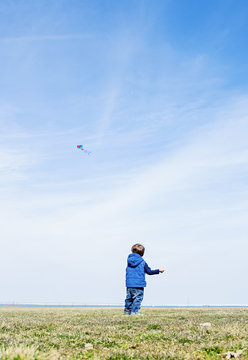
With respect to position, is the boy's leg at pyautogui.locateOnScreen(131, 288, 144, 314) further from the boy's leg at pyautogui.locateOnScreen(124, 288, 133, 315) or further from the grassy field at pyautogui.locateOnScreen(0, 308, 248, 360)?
the grassy field at pyautogui.locateOnScreen(0, 308, 248, 360)

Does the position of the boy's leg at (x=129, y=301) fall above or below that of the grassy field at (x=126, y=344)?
above

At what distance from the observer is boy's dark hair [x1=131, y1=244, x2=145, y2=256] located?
18297 millimetres

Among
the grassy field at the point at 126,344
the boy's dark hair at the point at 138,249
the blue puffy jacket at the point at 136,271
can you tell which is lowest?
the grassy field at the point at 126,344

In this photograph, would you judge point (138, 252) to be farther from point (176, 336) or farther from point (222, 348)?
point (222, 348)

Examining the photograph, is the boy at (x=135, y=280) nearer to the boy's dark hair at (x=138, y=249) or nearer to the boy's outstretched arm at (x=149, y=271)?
the boy's outstretched arm at (x=149, y=271)

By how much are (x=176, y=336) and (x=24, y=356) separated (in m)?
4.42

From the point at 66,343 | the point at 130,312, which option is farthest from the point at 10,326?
the point at 130,312

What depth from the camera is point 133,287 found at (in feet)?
57.1

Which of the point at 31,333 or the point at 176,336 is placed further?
the point at 31,333

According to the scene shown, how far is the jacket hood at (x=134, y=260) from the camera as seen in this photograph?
17609 mm

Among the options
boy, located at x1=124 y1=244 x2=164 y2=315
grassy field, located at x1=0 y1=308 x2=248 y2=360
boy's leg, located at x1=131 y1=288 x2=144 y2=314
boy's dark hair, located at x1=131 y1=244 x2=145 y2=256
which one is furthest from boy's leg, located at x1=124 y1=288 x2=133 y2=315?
grassy field, located at x1=0 y1=308 x2=248 y2=360

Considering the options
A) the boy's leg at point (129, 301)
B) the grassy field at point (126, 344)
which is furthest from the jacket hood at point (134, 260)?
the grassy field at point (126, 344)

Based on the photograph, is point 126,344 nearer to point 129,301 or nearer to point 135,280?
point 135,280

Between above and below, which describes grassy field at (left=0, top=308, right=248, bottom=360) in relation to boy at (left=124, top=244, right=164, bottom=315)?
below
